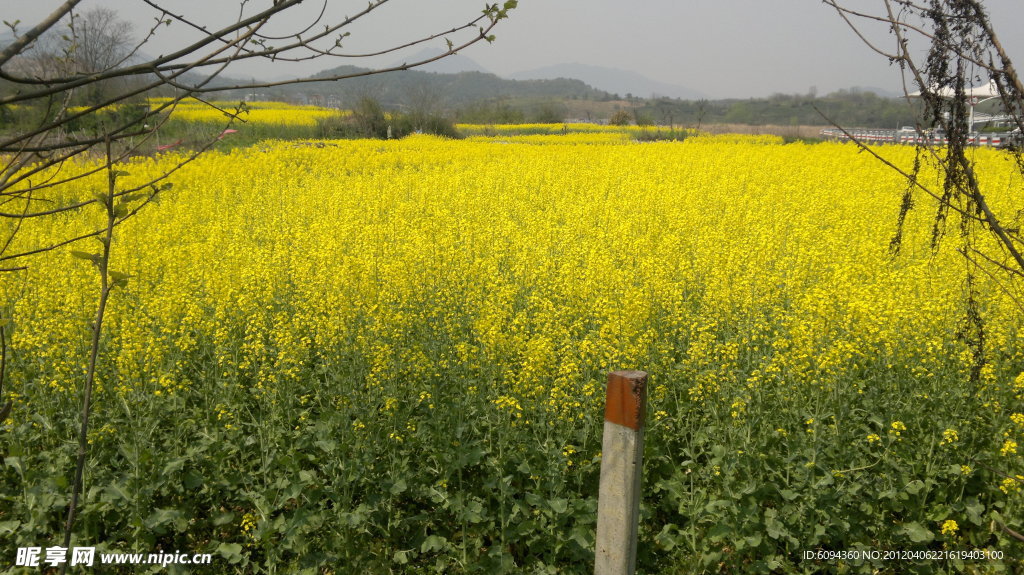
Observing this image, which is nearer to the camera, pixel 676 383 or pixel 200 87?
pixel 200 87

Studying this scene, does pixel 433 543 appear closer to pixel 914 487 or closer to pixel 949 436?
pixel 914 487

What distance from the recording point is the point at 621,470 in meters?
1.82

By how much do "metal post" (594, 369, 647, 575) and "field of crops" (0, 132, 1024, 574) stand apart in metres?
1.01

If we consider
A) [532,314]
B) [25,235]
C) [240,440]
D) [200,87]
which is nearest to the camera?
[200,87]

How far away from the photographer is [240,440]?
346cm

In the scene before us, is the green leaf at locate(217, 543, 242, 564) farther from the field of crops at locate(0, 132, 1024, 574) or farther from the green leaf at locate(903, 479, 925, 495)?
the green leaf at locate(903, 479, 925, 495)

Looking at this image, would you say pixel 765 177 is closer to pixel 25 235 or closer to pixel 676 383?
pixel 676 383

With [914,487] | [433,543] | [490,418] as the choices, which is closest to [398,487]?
[433,543]

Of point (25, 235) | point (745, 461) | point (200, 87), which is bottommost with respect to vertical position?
point (745, 461)

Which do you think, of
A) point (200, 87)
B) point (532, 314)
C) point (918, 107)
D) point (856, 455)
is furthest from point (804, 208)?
point (200, 87)

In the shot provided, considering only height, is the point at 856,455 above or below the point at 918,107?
below

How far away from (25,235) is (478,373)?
18.2 ft

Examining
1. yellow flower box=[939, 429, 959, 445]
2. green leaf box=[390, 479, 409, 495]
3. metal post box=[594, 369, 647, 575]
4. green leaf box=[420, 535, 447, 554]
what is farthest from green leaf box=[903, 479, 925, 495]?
green leaf box=[390, 479, 409, 495]

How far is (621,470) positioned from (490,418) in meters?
1.82
